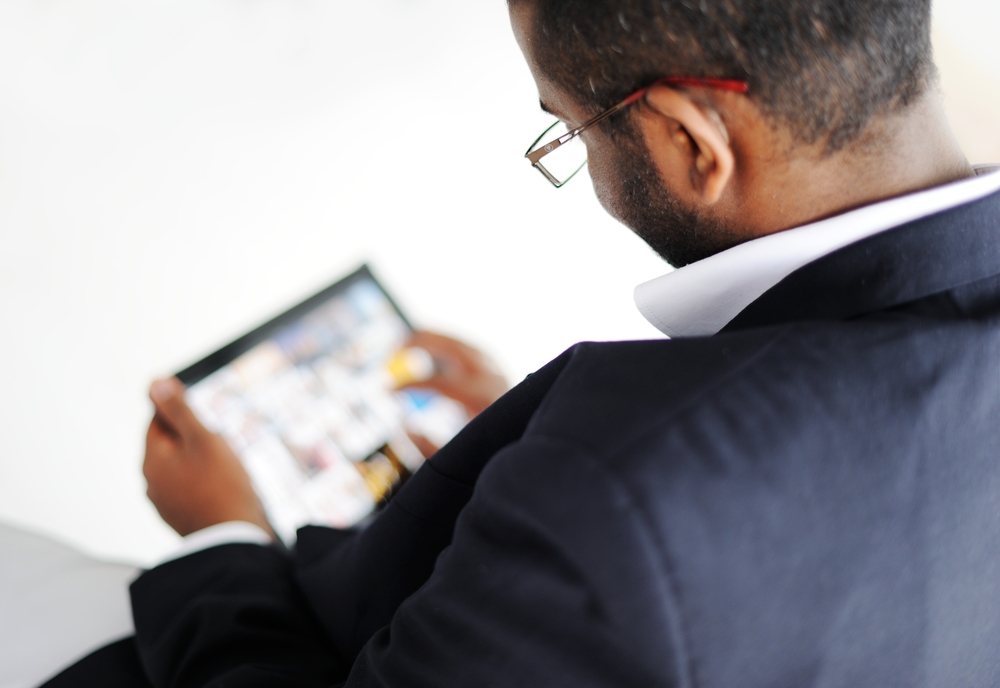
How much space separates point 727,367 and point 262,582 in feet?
1.74

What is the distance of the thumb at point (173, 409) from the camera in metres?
0.88

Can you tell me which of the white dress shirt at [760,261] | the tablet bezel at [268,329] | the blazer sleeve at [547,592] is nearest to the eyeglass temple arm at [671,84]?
the white dress shirt at [760,261]

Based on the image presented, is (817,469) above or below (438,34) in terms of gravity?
below

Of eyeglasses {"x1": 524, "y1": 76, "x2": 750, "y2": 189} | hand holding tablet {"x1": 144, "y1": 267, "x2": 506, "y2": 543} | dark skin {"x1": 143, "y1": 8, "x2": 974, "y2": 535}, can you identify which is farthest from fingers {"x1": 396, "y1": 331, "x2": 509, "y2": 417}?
dark skin {"x1": 143, "y1": 8, "x2": 974, "y2": 535}

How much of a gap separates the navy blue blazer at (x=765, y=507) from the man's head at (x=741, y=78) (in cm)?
8

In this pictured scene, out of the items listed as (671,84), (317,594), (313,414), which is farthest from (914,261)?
(313,414)

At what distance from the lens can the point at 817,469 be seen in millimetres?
392

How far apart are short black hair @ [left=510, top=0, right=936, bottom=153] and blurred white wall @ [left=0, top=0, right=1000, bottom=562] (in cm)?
68

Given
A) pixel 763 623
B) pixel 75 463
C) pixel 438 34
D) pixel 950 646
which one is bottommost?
pixel 950 646

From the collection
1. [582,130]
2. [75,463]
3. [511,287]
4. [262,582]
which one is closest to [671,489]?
[582,130]

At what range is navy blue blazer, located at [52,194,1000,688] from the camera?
374 millimetres

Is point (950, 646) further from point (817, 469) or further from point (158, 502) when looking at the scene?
point (158, 502)

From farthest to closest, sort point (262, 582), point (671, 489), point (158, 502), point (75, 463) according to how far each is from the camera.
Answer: point (75, 463) → point (158, 502) → point (262, 582) → point (671, 489)

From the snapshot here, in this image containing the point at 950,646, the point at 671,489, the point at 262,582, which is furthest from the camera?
the point at 262,582
